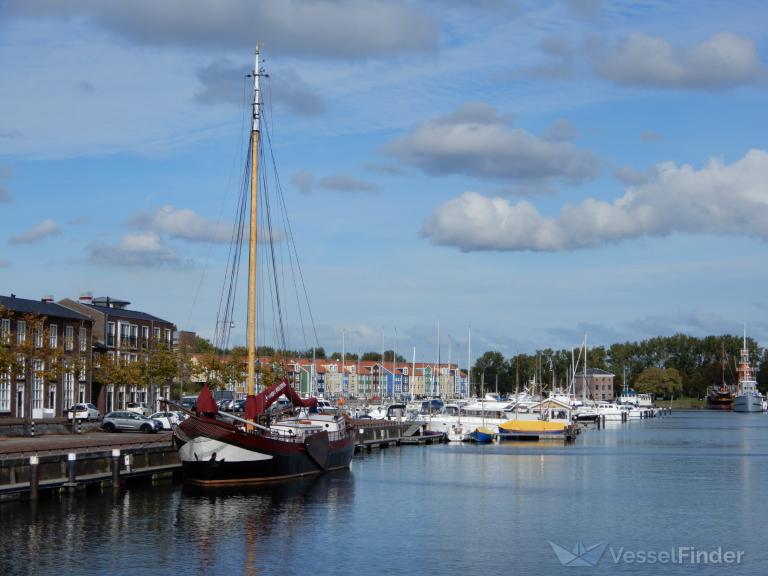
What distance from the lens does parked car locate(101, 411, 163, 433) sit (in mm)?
78125

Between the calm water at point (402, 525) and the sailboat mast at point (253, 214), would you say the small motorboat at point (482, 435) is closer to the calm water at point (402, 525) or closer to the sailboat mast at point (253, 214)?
the calm water at point (402, 525)

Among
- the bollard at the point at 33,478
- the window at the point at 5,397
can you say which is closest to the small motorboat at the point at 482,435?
the window at the point at 5,397

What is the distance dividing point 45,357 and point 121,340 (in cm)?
3539

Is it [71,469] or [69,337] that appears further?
[69,337]

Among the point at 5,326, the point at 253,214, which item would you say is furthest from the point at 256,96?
the point at 5,326

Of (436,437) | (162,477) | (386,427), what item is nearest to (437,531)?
(162,477)

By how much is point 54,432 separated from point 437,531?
132 feet

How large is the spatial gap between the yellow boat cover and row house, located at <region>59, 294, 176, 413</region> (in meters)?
36.0

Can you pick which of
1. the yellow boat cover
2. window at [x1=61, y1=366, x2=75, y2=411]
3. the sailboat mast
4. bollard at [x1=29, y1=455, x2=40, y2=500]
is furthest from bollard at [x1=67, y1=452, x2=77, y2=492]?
the yellow boat cover

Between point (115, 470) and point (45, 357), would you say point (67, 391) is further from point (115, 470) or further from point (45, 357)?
point (115, 470)

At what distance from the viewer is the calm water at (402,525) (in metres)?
37.6

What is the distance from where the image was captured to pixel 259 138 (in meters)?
64.1

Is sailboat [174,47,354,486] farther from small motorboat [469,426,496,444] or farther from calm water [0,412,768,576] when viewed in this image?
small motorboat [469,426,496,444]

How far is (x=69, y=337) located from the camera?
330 ft
